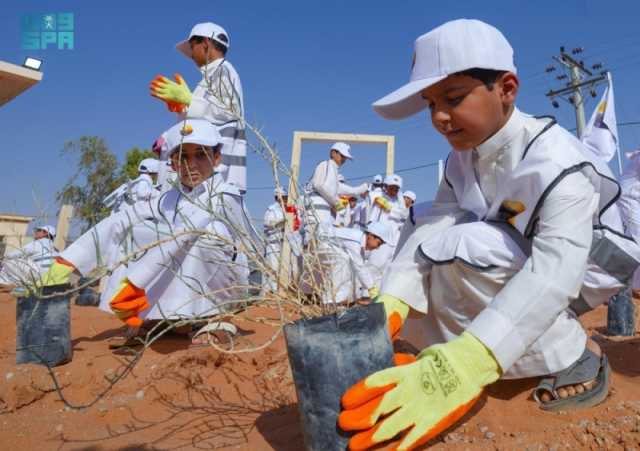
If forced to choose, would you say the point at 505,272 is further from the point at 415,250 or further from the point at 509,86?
the point at 509,86

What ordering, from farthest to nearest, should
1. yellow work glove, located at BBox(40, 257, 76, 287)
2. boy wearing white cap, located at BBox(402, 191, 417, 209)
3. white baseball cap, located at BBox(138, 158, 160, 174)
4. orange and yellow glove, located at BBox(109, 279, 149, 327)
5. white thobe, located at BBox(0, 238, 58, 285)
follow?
1. boy wearing white cap, located at BBox(402, 191, 417, 209)
2. white baseball cap, located at BBox(138, 158, 160, 174)
3. yellow work glove, located at BBox(40, 257, 76, 287)
4. orange and yellow glove, located at BBox(109, 279, 149, 327)
5. white thobe, located at BBox(0, 238, 58, 285)

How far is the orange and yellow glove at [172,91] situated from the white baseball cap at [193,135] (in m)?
0.41

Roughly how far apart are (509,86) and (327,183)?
4969 mm

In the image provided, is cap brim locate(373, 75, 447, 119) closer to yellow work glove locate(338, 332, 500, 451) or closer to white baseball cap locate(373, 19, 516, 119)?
white baseball cap locate(373, 19, 516, 119)

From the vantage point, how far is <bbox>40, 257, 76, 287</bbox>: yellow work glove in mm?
2822

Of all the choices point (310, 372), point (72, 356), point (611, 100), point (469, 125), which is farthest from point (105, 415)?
point (611, 100)

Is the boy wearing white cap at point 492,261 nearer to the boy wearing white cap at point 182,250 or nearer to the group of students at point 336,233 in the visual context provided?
the group of students at point 336,233

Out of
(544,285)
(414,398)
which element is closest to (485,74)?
(544,285)

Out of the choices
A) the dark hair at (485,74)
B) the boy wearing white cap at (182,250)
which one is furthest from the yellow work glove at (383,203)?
the dark hair at (485,74)

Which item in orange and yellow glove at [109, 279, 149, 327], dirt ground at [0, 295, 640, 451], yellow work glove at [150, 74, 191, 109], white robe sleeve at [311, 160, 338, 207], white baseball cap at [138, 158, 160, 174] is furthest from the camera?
white baseball cap at [138, 158, 160, 174]

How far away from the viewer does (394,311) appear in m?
1.59

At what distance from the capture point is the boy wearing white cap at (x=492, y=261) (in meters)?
1.19

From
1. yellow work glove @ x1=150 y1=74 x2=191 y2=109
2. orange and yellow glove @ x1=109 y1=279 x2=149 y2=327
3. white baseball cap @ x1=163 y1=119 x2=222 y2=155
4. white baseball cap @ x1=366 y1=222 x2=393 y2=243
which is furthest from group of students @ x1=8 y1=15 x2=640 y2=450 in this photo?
white baseball cap @ x1=366 y1=222 x2=393 y2=243

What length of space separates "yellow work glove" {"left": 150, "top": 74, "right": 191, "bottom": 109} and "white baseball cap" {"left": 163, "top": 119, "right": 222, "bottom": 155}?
412 mm
